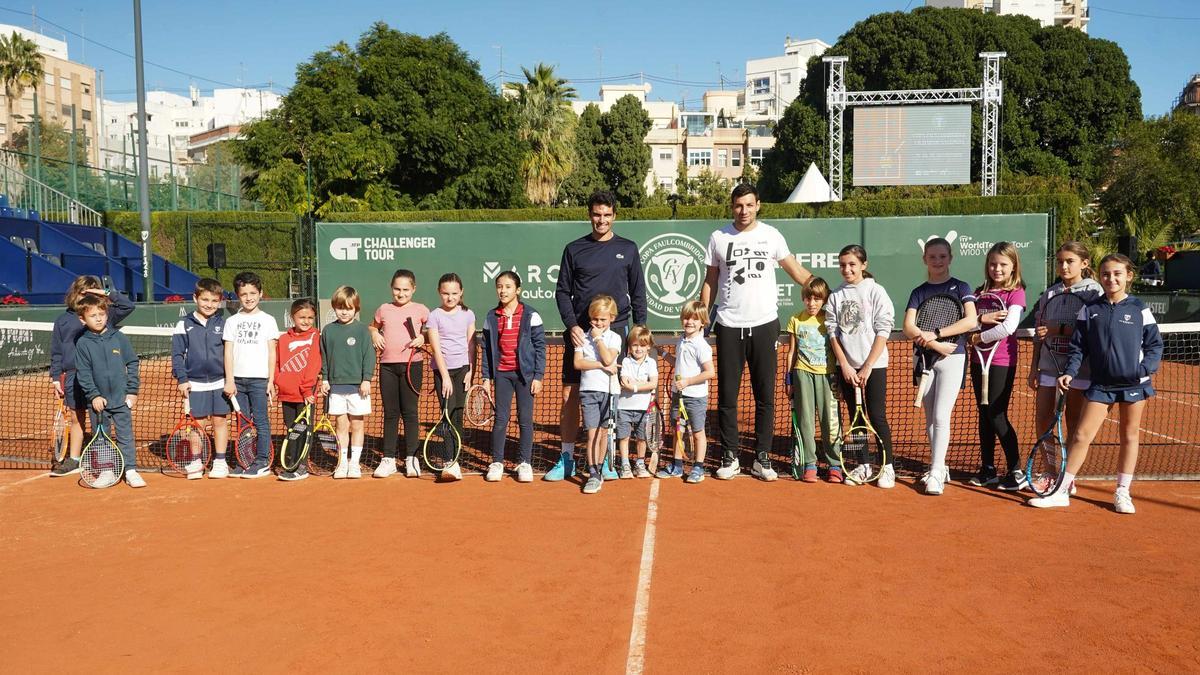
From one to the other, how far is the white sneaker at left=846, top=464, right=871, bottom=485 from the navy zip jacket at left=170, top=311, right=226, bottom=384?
15.6 ft

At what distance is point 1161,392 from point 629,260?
28.7ft

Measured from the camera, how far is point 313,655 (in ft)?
12.5

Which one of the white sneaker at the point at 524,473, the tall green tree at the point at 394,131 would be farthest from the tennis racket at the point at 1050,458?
the tall green tree at the point at 394,131

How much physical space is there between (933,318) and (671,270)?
10.9m

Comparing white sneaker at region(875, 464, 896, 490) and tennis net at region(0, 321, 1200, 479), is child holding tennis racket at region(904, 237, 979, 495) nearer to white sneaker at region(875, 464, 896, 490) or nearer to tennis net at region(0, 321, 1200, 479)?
white sneaker at region(875, 464, 896, 490)

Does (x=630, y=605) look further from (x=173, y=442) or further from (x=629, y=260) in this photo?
(x=173, y=442)

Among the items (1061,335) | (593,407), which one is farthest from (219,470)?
(1061,335)

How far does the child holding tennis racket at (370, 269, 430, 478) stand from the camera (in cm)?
709

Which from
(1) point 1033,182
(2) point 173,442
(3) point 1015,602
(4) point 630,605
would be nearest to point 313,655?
(4) point 630,605

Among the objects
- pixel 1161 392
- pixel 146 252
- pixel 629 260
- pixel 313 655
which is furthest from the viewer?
pixel 146 252

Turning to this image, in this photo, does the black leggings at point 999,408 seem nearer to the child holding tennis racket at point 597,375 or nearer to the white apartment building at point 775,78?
the child holding tennis racket at point 597,375

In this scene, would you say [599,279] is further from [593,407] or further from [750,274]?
[750,274]

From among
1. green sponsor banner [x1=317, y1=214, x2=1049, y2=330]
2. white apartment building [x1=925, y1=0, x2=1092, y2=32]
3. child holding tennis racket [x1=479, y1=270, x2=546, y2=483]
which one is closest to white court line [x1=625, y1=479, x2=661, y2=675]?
child holding tennis racket [x1=479, y1=270, x2=546, y2=483]

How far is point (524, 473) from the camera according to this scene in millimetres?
6840
